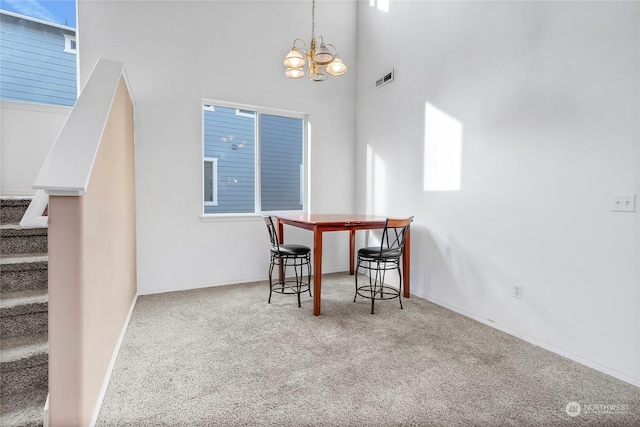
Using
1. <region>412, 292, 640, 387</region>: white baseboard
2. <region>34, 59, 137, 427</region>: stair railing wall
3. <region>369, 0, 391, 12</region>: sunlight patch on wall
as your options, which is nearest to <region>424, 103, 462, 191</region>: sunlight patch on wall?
<region>412, 292, 640, 387</region>: white baseboard

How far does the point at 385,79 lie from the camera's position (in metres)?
4.03

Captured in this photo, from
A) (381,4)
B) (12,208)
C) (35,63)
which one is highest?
(381,4)

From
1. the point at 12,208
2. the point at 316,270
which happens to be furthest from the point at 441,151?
the point at 12,208

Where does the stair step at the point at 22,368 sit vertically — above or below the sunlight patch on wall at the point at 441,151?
below

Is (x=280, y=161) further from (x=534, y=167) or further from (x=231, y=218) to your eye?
(x=534, y=167)

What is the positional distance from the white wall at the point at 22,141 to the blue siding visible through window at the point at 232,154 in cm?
149

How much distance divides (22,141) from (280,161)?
262cm

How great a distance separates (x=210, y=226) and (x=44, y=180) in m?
2.63

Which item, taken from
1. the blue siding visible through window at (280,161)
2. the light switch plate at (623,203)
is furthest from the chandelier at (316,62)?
the light switch plate at (623,203)

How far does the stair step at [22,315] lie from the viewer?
1725mm

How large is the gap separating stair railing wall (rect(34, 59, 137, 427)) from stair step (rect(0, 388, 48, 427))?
206mm

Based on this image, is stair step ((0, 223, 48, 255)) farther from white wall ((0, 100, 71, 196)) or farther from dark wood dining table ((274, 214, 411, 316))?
dark wood dining table ((274, 214, 411, 316))

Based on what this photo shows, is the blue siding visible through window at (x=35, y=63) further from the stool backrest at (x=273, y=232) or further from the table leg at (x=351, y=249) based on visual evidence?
the table leg at (x=351, y=249)

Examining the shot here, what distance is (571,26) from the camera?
Answer: 220cm
